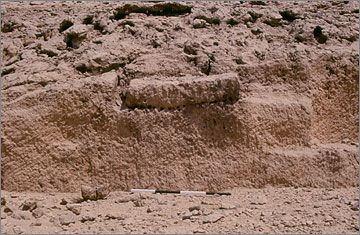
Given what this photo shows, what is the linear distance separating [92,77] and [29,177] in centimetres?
77

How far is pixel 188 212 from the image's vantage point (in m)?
3.12

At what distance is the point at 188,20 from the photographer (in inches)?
165

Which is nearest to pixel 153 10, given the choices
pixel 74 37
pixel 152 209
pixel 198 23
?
pixel 198 23

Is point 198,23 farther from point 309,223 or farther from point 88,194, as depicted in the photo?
point 309,223

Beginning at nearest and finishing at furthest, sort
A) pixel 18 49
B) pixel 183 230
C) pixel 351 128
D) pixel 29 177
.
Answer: pixel 183 230 → pixel 29 177 → pixel 351 128 → pixel 18 49

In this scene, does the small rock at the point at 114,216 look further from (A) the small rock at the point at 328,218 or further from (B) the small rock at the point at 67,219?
(A) the small rock at the point at 328,218

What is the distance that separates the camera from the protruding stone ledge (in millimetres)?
3594

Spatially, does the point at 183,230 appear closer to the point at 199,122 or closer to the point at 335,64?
the point at 199,122

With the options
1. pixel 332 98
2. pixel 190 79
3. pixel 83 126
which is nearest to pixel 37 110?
pixel 83 126

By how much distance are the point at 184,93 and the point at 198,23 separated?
2.48 ft

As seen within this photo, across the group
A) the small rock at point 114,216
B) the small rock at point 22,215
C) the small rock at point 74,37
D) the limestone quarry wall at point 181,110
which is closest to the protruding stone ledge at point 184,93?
the limestone quarry wall at point 181,110

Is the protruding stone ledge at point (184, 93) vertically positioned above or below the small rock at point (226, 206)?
above

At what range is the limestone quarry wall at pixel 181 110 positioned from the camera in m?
3.52

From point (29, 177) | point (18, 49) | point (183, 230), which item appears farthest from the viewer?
point (18, 49)
